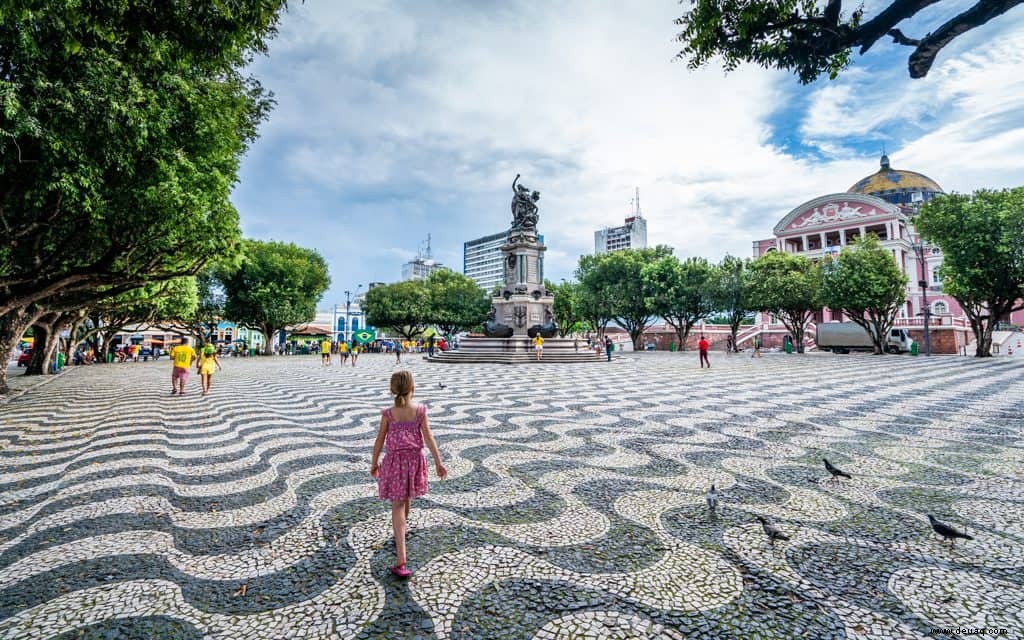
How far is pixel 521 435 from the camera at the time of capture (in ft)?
22.4

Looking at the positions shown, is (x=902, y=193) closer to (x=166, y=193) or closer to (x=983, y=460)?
(x=983, y=460)

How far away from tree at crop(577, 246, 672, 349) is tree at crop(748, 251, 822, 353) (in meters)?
7.69

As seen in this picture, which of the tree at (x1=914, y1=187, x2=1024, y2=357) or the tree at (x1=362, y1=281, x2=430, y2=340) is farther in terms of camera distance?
the tree at (x1=362, y1=281, x2=430, y2=340)

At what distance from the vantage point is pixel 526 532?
352cm

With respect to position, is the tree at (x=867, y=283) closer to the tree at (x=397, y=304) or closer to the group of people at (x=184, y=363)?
the group of people at (x=184, y=363)

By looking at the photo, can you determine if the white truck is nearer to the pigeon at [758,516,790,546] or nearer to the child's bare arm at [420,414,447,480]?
the pigeon at [758,516,790,546]

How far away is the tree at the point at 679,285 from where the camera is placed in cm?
3612

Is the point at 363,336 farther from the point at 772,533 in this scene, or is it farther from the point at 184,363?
the point at 772,533

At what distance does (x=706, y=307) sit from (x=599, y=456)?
34.1 metres

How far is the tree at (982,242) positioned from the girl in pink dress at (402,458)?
1221 inches

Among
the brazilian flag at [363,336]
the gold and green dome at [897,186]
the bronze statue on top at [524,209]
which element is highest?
the gold and green dome at [897,186]

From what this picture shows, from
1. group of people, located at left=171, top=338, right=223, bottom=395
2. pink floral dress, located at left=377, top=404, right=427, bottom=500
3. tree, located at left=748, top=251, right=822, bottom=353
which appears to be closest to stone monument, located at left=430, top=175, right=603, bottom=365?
tree, located at left=748, top=251, right=822, bottom=353

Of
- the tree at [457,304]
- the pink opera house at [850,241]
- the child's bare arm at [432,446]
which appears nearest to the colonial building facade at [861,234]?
the pink opera house at [850,241]

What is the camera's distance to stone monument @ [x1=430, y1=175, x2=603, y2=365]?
2566 centimetres
